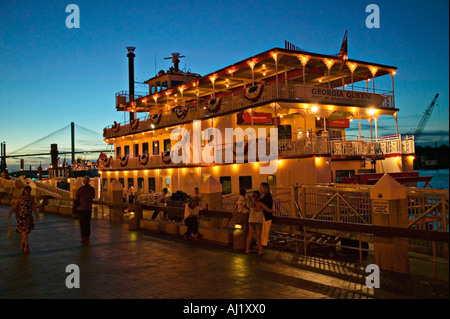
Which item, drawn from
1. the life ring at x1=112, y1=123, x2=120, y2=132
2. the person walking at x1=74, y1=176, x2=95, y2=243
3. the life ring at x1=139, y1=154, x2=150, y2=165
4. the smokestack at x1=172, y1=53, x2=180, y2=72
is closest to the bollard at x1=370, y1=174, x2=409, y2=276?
the person walking at x1=74, y1=176, x2=95, y2=243

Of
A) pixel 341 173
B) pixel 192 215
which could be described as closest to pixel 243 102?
pixel 341 173

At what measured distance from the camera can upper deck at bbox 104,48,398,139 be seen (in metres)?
23.4

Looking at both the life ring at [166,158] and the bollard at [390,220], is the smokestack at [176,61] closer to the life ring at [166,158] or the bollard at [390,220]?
the life ring at [166,158]

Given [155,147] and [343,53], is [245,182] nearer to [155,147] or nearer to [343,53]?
[343,53]

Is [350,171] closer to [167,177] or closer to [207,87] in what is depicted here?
[207,87]

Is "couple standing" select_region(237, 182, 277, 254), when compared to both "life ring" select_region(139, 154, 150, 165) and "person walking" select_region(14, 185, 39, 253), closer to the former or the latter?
"person walking" select_region(14, 185, 39, 253)

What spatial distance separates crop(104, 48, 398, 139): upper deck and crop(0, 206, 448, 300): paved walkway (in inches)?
519

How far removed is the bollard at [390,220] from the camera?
8.06 meters

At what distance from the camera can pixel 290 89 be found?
23.4 meters

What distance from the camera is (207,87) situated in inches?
1246

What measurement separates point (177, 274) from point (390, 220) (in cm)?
427

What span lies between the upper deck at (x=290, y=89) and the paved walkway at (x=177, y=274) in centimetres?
1319

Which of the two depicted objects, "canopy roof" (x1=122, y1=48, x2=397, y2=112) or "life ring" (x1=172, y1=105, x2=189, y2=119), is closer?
"canopy roof" (x1=122, y1=48, x2=397, y2=112)

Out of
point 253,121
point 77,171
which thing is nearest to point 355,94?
point 253,121
